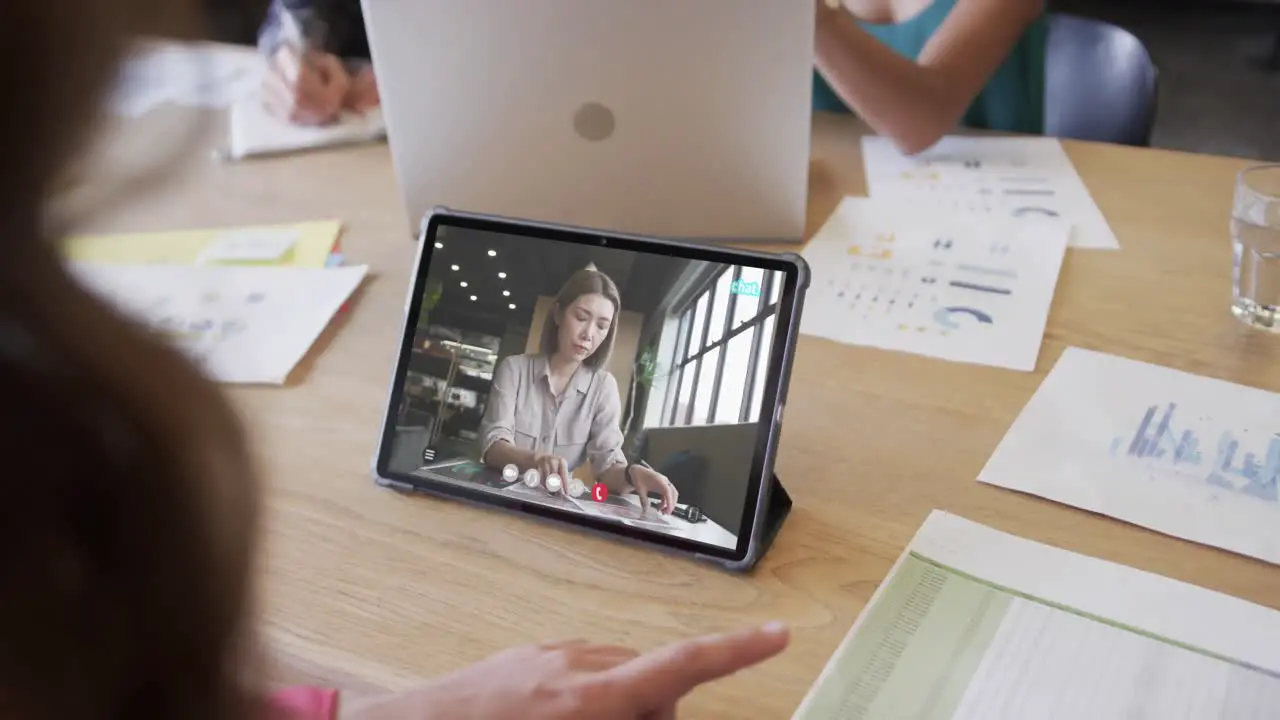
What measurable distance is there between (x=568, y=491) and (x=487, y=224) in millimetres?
227

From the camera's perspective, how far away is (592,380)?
780 mm

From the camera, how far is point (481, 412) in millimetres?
812

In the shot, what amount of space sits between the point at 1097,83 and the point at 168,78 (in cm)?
139

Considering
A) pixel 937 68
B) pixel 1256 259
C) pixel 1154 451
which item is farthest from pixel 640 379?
pixel 937 68

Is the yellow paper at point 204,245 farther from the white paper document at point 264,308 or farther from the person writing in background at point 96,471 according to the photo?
the person writing in background at point 96,471

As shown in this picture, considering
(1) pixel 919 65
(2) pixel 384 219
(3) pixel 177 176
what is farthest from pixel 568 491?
(1) pixel 919 65

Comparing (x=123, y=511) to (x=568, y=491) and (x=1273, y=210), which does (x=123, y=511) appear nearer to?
(x=568, y=491)

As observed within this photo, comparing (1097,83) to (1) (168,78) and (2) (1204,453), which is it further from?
(1) (168,78)

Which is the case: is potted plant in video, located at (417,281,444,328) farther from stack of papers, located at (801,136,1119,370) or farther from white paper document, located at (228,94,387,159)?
white paper document, located at (228,94,387,159)

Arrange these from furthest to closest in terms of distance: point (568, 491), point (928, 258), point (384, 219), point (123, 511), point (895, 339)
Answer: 1. point (384, 219)
2. point (928, 258)
3. point (895, 339)
4. point (568, 491)
5. point (123, 511)

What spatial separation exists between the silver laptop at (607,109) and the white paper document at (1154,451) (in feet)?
1.26

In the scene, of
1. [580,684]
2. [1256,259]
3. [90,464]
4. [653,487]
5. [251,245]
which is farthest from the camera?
[251,245]

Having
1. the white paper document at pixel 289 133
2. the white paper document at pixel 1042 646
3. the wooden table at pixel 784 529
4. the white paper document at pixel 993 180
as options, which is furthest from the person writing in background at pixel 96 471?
the white paper document at pixel 289 133

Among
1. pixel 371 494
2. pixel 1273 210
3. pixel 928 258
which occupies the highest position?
pixel 1273 210
